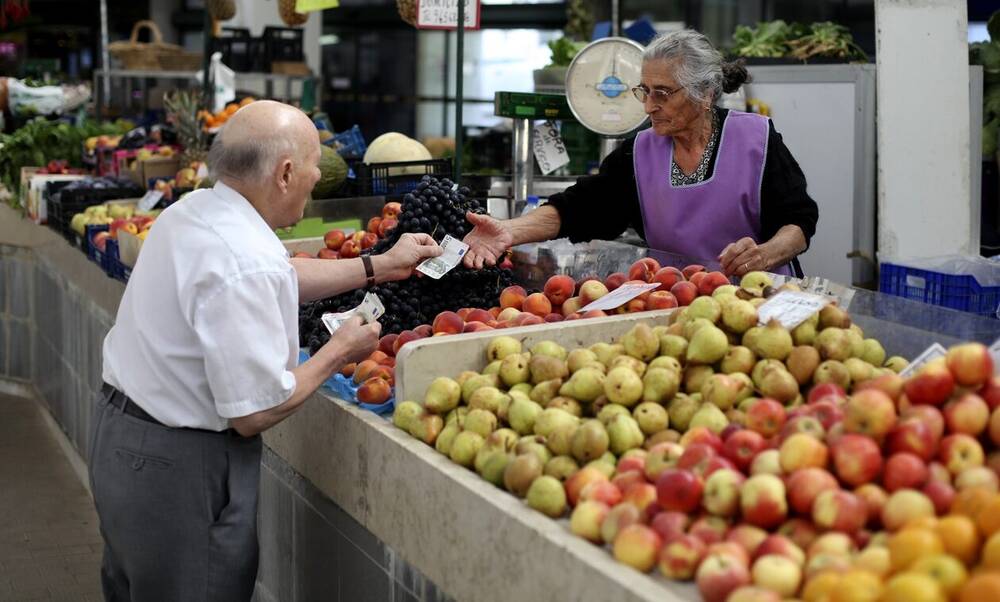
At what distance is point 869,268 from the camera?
554 cm

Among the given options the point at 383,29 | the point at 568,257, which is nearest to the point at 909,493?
the point at 568,257

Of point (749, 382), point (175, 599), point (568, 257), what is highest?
point (568, 257)

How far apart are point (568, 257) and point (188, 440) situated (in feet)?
4.71

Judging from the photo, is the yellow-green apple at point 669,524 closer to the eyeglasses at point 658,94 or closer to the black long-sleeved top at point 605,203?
the eyeglasses at point 658,94

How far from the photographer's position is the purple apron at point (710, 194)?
3670 millimetres

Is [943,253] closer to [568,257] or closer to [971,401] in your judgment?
[568,257]

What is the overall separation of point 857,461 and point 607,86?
2.92 metres

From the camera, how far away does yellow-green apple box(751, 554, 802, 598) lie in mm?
1645

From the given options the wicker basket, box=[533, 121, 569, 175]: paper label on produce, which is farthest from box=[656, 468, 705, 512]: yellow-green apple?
the wicker basket

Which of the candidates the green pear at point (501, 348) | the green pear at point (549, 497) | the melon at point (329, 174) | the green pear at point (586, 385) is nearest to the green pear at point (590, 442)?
the green pear at point (549, 497)

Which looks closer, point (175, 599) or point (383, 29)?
point (175, 599)

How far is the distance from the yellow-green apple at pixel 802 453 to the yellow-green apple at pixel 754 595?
292 mm

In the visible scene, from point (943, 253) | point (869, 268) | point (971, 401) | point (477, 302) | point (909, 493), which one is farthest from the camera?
point (869, 268)

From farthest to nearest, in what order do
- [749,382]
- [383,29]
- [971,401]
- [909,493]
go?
[383,29]
[749,382]
[971,401]
[909,493]
